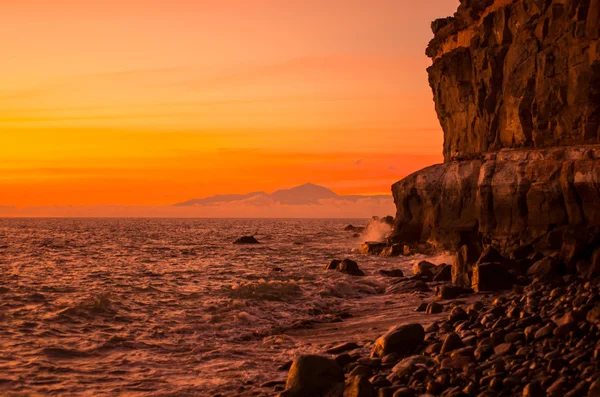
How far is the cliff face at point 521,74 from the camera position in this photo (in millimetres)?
36500

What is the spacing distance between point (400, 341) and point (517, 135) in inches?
1307

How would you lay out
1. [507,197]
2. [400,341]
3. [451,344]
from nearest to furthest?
[451,344] → [400,341] → [507,197]

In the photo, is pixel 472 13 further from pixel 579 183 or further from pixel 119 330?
pixel 119 330

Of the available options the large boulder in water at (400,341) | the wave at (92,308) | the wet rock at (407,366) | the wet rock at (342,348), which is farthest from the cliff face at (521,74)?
the wave at (92,308)

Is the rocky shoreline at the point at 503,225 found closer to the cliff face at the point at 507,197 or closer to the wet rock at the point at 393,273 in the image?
the cliff face at the point at 507,197

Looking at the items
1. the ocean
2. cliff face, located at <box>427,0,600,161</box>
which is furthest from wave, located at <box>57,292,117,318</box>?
cliff face, located at <box>427,0,600,161</box>

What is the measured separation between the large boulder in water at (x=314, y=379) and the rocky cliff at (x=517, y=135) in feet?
63.4

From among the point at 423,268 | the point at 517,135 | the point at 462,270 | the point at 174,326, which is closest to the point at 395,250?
the point at 517,135

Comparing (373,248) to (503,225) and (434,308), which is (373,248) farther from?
(434,308)

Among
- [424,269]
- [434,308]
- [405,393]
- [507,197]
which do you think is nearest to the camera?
[405,393]

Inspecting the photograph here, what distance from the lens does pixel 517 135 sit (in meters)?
43.8

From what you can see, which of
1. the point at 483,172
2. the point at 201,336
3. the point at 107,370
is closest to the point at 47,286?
the point at 201,336

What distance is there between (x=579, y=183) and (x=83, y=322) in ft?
75.6

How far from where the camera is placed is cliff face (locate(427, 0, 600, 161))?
3650cm
